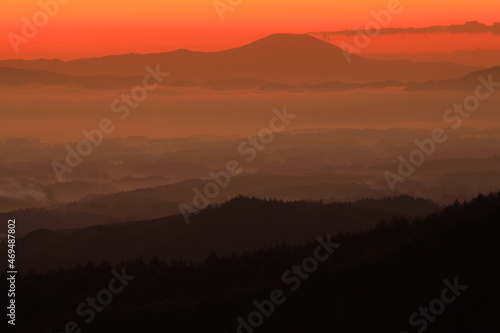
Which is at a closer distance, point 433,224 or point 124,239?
point 433,224

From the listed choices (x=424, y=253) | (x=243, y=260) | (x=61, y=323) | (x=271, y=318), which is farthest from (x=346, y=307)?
(x=243, y=260)

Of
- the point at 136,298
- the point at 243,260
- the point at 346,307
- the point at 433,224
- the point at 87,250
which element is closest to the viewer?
the point at 346,307

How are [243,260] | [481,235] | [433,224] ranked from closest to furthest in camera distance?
[481,235], [433,224], [243,260]

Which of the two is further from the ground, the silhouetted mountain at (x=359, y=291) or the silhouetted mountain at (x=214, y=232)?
the silhouetted mountain at (x=214, y=232)

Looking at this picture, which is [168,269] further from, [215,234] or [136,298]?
[215,234]

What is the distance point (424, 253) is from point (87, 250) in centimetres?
11257

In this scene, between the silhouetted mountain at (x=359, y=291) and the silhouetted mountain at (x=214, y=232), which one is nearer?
the silhouetted mountain at (x=359, y=291)

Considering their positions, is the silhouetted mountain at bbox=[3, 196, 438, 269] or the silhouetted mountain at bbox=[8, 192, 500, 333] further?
the silhouetted mountain at bbox=[3, 196, 438, 269]

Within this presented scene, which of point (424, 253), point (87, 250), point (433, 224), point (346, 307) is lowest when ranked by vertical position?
point (346, 307)

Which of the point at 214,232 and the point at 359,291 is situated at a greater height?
the point at 214,232

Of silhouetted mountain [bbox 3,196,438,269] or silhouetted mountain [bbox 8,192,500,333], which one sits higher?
silhouetted mountain [bbox 3,196,438,269]

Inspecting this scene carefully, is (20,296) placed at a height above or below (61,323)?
above

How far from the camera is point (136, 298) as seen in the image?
54812mm

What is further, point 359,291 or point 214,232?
point 214,232
